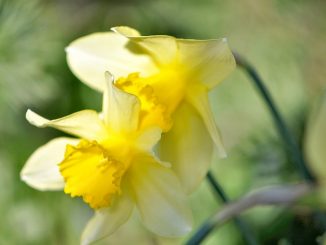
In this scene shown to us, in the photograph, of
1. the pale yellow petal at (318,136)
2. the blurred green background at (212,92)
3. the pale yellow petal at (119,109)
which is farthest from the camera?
the blurred green background at (212,92)

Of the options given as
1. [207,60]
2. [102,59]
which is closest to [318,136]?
[207,60]

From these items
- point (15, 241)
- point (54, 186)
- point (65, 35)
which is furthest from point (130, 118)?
point (65, 35)

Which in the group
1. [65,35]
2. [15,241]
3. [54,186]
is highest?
[54,186]

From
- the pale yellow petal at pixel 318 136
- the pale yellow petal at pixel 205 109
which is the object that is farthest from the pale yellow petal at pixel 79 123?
the pale yellow petal at pixel 318 136

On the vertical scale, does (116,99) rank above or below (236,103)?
above

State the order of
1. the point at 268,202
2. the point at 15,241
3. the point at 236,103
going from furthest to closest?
1. the point at 236,103
2. the point at 15,241
3. the point at 268,202

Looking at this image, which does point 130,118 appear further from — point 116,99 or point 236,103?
point 236,103

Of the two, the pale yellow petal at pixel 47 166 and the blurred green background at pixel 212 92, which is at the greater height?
the pale yellow petal at pixel 47 166

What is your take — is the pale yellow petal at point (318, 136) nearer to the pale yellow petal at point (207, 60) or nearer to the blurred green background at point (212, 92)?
the pale yellow petal at point (207, 60)

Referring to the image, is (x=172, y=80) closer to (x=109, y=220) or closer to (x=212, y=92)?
(x=109, y=220)
